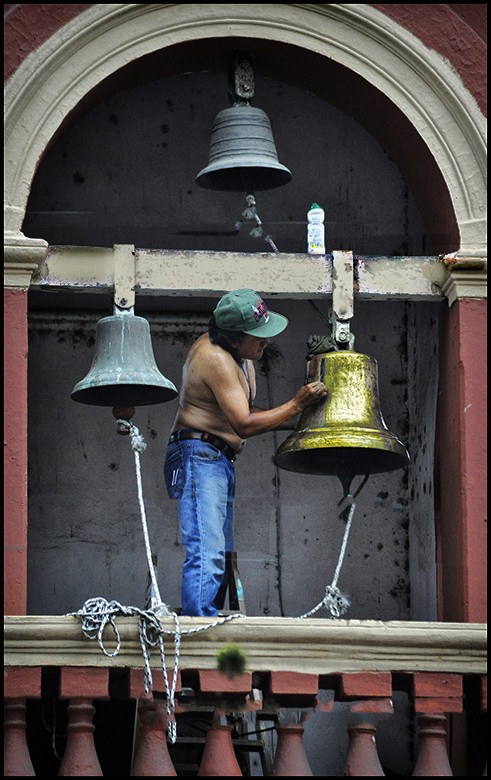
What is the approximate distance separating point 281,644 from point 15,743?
1.02 metres

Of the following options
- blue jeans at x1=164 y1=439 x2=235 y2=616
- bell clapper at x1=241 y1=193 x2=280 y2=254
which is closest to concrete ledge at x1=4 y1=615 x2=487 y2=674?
blue jeans at x1=164 y1=439 x2=235 y2=616

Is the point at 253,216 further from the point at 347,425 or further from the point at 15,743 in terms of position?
the point at 15,743

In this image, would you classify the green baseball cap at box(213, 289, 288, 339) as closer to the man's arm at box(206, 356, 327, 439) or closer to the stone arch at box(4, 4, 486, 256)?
the man's arm at box(206, 356, 327, 439)

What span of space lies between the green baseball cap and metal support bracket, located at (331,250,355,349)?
0.26 metres

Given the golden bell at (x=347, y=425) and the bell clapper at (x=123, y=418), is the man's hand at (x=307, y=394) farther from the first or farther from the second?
the bell clapper at (x=123, y=418)

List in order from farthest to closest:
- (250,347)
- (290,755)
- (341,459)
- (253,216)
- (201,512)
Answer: (253,216) < (341,459) < (250,347) < (201,512) < (290,755)

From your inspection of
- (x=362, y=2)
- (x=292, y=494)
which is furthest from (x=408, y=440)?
(x=362, y=2)

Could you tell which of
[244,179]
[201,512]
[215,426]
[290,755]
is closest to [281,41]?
[244,179]

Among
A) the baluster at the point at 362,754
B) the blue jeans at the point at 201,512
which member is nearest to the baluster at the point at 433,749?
the baluster at the point at 362,754

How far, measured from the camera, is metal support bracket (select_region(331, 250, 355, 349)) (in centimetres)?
888

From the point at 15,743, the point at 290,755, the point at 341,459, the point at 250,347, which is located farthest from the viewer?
the point at 341,459

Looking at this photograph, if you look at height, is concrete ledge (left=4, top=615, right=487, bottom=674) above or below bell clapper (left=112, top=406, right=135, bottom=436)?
below

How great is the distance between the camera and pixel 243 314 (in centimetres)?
872

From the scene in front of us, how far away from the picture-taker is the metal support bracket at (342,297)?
8883mm
